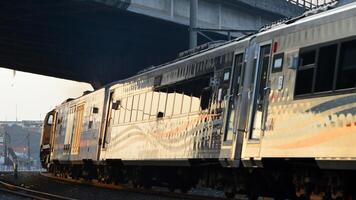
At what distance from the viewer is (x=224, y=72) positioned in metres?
13.0

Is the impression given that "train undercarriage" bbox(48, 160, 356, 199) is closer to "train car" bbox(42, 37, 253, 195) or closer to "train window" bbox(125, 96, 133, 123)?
"train car" bbox(42, 37, 253, 195)

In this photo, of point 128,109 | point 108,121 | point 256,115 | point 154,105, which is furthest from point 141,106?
point 256,115

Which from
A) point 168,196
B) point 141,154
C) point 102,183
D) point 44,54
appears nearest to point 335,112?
point 168,196

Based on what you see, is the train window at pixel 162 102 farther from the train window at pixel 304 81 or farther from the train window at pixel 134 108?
the train window at pixel 304 81

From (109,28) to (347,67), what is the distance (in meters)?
31.8

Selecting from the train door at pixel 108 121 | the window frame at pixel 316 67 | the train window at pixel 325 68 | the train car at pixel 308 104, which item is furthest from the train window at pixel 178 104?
the train window at pixel 325 68

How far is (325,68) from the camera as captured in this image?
9.91 meters

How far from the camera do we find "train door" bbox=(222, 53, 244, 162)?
12.1 m

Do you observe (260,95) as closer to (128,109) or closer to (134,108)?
(134,108)

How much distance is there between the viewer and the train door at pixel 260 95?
11.2m

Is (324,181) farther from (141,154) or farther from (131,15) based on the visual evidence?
(131,15)

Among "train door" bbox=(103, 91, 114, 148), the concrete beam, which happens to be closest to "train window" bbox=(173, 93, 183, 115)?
"train door" bbox=(103, 91, 114, 148)

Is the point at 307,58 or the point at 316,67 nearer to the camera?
the point at 316,67

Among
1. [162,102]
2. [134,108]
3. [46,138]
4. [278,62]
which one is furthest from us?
[46,138]
